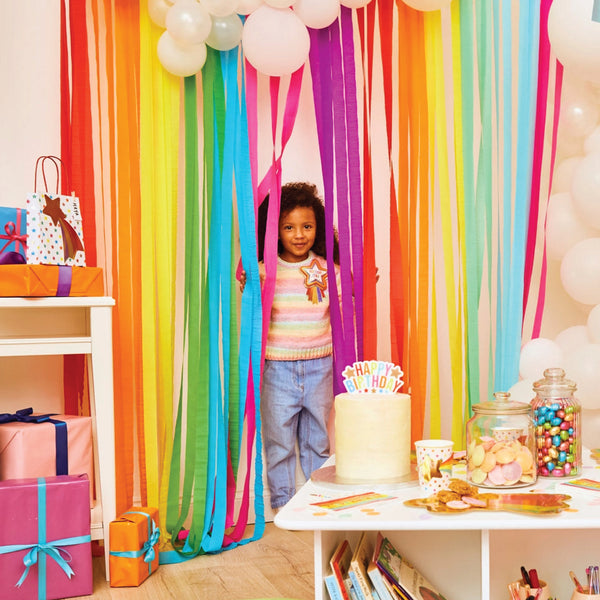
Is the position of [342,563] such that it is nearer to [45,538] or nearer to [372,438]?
[372,438]

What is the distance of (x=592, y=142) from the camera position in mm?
2316

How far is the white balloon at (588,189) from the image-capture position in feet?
7.17

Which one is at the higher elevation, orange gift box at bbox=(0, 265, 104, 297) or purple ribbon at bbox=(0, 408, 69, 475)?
orange gift box at bbox=(0, 265, 104, 297)

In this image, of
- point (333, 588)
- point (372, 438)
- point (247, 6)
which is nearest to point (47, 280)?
point (247, 6)

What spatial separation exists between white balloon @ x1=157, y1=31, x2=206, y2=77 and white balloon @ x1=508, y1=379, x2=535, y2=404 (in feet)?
4.78

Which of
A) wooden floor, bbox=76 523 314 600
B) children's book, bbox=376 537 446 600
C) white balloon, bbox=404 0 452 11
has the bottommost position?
wooden floor, bbox=76 523 314 600

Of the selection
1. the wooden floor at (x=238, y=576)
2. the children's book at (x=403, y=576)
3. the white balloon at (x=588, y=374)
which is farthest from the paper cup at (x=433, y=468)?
the white balloon at (x=588, y=374)

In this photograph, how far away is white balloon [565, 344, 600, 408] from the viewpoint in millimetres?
2166

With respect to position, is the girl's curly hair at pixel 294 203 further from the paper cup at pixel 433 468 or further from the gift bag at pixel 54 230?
the paper cup at pixel 433 468

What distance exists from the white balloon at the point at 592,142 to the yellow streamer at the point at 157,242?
1345 millimetres

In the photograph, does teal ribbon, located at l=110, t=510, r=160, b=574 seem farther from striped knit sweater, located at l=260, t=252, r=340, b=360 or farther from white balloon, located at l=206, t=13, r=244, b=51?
white balloon, located at l=206, t=13, r=244, b=51

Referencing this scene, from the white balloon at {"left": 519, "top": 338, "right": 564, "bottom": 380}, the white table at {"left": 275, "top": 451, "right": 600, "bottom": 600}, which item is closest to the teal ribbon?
the white table at {"left": 275, "top": 451, "right": 600, "bottom": 600}

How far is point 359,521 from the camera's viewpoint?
3.84 feet

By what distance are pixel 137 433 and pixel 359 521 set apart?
1471 millimetres
